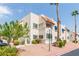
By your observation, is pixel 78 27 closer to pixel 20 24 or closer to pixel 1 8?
pixel 20 24

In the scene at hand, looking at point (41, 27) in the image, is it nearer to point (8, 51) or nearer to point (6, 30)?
point (6, 30)

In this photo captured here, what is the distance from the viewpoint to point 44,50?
13.5 meters

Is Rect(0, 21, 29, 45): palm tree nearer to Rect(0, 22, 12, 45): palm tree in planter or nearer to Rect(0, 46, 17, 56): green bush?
Rect(0, 22, 12, 45): palm tree in planter

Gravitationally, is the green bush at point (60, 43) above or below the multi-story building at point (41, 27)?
below

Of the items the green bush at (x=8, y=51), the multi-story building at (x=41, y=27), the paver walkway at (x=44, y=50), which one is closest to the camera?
the green bush at (x=8, y=51)

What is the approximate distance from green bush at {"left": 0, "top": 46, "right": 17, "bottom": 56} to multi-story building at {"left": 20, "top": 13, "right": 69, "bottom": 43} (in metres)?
1.16

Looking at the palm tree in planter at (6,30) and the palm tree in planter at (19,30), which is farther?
the palm tree in planter at (19,30)

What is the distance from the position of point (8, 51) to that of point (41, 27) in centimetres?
262

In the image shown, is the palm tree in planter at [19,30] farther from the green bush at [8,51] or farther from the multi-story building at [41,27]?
the green bush at [8,51]

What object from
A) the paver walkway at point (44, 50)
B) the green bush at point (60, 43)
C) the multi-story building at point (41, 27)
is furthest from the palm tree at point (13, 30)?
the green bush at point (60, 43)

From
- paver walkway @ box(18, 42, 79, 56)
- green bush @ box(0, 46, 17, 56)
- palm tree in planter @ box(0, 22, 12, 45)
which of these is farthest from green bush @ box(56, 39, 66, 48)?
palm tree in planter @ box(0, 22, 12, 45)

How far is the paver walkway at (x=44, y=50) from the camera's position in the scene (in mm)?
13039

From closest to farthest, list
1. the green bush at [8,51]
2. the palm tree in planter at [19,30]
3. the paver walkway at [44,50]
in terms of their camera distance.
A: the green bush at [8,51], the paver walkway at [44,50], the palm tree in planter at [19,30]

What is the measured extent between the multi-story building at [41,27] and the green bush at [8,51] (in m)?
1.16
